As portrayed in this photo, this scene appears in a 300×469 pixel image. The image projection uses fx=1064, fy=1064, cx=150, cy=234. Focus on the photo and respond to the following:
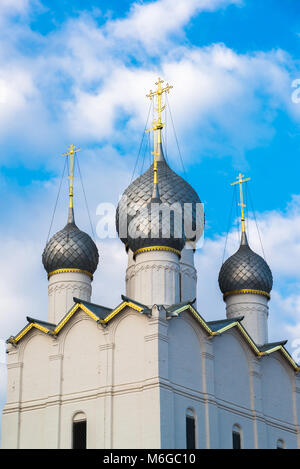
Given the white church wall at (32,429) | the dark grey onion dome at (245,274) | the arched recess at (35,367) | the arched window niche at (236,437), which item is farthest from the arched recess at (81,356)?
the dark grey onion dome at (245,274)

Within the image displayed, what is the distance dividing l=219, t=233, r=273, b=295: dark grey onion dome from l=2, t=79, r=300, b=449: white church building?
31mm

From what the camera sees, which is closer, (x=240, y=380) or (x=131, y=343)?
(x=131, y=343)

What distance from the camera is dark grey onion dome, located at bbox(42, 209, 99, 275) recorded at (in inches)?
1110

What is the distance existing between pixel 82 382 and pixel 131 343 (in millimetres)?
1611

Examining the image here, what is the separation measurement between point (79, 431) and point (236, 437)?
3.92 meters

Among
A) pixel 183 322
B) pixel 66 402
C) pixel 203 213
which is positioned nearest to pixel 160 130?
pixel 203 213

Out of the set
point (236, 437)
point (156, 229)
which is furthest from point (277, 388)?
point (156, 229)

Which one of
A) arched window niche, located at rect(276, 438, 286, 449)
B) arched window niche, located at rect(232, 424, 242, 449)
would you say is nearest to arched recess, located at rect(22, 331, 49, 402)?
arched window niche, located at rect(232, 424, 242, 449)

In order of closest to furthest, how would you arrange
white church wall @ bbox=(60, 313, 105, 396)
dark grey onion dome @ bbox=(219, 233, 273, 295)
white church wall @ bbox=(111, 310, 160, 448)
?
white church wall @ bbox=(111, 310, 160, 448), white church wall @ bbox=(60, 313, 105, 396), dark grey onion dome @ bbox=(219, 233, 273, 295)

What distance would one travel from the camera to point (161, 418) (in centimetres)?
2380

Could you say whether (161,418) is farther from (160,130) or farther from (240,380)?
(160,130)

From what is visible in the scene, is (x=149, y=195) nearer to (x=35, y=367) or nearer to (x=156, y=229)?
(x=156, y=229)

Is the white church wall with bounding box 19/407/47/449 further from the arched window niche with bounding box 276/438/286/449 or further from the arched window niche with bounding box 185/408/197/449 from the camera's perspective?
the arched window niche with bounding box 276/438/286/449

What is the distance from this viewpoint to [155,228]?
26.9 m
